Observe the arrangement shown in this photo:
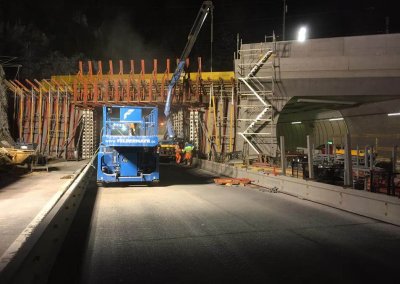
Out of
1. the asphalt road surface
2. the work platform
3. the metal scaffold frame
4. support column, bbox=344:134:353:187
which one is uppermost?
the metal scaffold frame

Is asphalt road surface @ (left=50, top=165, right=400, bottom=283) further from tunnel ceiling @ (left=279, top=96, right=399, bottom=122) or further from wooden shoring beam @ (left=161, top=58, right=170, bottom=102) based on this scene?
wooden shoring beam @ (left=161, top=58, right=170, bottom=102)

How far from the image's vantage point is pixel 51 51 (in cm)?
4756

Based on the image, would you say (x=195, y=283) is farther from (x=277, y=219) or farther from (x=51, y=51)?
(x=51, y=51)

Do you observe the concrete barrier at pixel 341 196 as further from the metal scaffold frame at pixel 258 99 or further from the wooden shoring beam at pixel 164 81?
the wooden shoring beam at pixel 164 81

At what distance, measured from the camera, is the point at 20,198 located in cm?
1280

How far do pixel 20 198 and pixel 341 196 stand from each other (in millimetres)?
9635

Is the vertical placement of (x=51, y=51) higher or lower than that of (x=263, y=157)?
higher

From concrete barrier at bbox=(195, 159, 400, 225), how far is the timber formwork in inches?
608

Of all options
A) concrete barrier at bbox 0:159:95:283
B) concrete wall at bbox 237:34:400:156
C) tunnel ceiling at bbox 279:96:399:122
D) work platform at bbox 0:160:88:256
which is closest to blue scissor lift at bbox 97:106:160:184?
work platform at bbox 0:160:88:256

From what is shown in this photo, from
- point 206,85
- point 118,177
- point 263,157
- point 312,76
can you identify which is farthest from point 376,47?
point 118,177

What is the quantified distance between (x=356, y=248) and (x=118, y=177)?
1128cm

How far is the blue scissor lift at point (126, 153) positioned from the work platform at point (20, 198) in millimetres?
2109

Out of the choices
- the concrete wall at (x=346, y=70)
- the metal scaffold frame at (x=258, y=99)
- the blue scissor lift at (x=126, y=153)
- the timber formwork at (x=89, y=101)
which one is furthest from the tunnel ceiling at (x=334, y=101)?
the blue scissor lift at (x=126, y=153)

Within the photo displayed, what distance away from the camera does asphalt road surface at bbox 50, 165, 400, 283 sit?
19.7 feet
